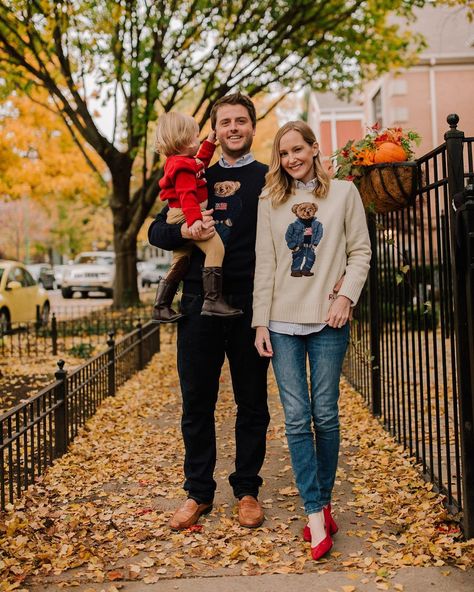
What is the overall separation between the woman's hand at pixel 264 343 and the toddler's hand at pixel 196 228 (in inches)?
25.0

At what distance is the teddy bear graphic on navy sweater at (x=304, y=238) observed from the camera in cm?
354

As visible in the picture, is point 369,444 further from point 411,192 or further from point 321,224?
point 321,224

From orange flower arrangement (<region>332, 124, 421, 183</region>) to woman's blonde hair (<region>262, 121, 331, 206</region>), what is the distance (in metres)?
0.80

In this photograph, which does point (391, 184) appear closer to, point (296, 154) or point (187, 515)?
point (296, 154)

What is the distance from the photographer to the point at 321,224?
354 centimetres

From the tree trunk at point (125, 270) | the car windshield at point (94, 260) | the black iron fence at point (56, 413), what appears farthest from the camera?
the car windshield at point (94, 260)

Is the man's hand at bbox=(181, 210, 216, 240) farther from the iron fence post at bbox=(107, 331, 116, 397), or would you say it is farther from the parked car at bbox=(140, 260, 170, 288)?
the parked car at bbox=(140, 260, 170, 288)

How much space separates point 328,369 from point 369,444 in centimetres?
232

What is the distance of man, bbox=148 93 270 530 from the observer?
3930 millimetres

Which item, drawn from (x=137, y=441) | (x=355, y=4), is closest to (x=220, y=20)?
(x=355, y=4)


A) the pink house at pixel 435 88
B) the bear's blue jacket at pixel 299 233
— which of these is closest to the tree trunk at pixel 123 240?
the pink house at pixel 435 88

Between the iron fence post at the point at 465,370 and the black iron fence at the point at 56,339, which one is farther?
the black iron fence at the point at 56,339

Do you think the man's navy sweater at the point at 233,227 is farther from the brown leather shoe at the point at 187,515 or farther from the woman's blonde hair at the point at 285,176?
the brown leather shoe at the point at 187,515

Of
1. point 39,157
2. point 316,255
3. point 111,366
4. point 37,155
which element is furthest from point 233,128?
point 37,155
